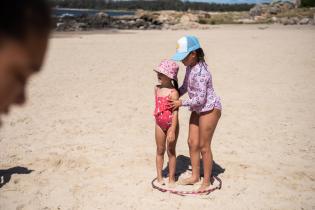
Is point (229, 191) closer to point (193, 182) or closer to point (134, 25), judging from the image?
point (193, 182)

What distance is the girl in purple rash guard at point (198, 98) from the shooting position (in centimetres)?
415

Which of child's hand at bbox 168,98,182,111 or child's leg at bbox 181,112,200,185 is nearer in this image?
child's hand at bbox 168,98,182,111

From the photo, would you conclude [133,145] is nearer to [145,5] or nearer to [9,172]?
[9,172]

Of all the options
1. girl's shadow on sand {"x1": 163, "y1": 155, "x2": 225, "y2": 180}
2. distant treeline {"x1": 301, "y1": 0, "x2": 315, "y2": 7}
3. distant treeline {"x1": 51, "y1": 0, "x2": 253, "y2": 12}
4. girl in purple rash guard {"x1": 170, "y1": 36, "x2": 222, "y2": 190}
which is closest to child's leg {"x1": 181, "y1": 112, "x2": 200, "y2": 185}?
girl in purple rash guard {"x1": 170, "y1": 36, "x2": 222, "y2": 190}

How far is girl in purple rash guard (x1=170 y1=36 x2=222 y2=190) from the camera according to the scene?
4.15m

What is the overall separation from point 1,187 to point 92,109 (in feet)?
11.7

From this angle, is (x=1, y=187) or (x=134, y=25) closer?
(x=1, y=187)

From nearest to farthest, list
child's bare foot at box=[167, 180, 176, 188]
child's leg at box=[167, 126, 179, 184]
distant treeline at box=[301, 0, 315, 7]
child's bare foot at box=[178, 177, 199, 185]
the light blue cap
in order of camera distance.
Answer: the light blue cap, child's leg at box=[167, 126, 179, 184], child's bare foot at box=[167, 180, 176, 188], child's bare foot at box=[178, 177, 199, 185], distant treeline at box=[301, 0, 315, 7]

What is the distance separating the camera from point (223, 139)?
6465 mm

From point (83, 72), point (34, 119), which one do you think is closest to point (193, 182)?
point (34, 119)

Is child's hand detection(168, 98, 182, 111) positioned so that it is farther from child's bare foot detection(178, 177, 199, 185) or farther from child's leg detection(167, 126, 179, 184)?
child's bare foot detection(178, 177, 199, 185)

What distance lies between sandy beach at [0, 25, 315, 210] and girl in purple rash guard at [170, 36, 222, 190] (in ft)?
2.00

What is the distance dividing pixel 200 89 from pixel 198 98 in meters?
0.09

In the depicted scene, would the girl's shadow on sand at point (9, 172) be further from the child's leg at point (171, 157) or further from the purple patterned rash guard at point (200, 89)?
the purple patterned rash guard at point (200, 89)
